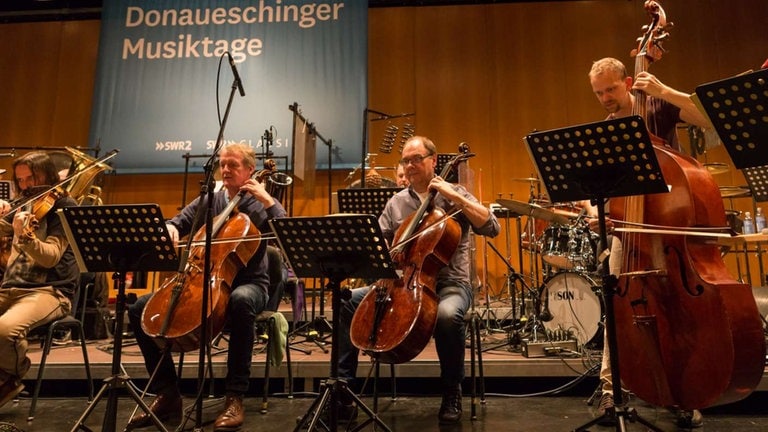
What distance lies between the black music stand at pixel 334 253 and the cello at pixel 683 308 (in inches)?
40.9

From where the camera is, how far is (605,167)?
210cm

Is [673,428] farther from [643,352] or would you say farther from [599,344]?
[599,344]

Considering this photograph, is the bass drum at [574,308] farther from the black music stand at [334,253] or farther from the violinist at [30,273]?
the violinist at [30,273]

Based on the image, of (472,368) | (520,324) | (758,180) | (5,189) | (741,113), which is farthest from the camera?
(520,324)

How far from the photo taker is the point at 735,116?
177 cm

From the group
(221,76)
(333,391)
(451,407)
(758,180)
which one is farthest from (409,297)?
(221,76)

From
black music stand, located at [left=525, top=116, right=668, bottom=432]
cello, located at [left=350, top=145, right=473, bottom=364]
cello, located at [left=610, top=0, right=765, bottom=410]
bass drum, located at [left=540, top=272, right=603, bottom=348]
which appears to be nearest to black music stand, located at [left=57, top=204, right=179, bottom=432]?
cello, located at [left=350, top=145, right=473, bottom=364]

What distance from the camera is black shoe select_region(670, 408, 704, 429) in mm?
2744

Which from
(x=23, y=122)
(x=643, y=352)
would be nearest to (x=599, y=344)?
(x=643, y=352)

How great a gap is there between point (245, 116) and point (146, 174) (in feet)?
5.67

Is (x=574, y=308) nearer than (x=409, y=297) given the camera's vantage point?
No

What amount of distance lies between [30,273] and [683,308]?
332 cm

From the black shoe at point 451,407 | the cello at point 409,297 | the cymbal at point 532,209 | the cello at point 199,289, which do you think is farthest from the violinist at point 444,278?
the cymbal at point 532,209

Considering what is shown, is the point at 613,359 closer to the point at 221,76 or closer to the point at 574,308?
the point at 574,308
